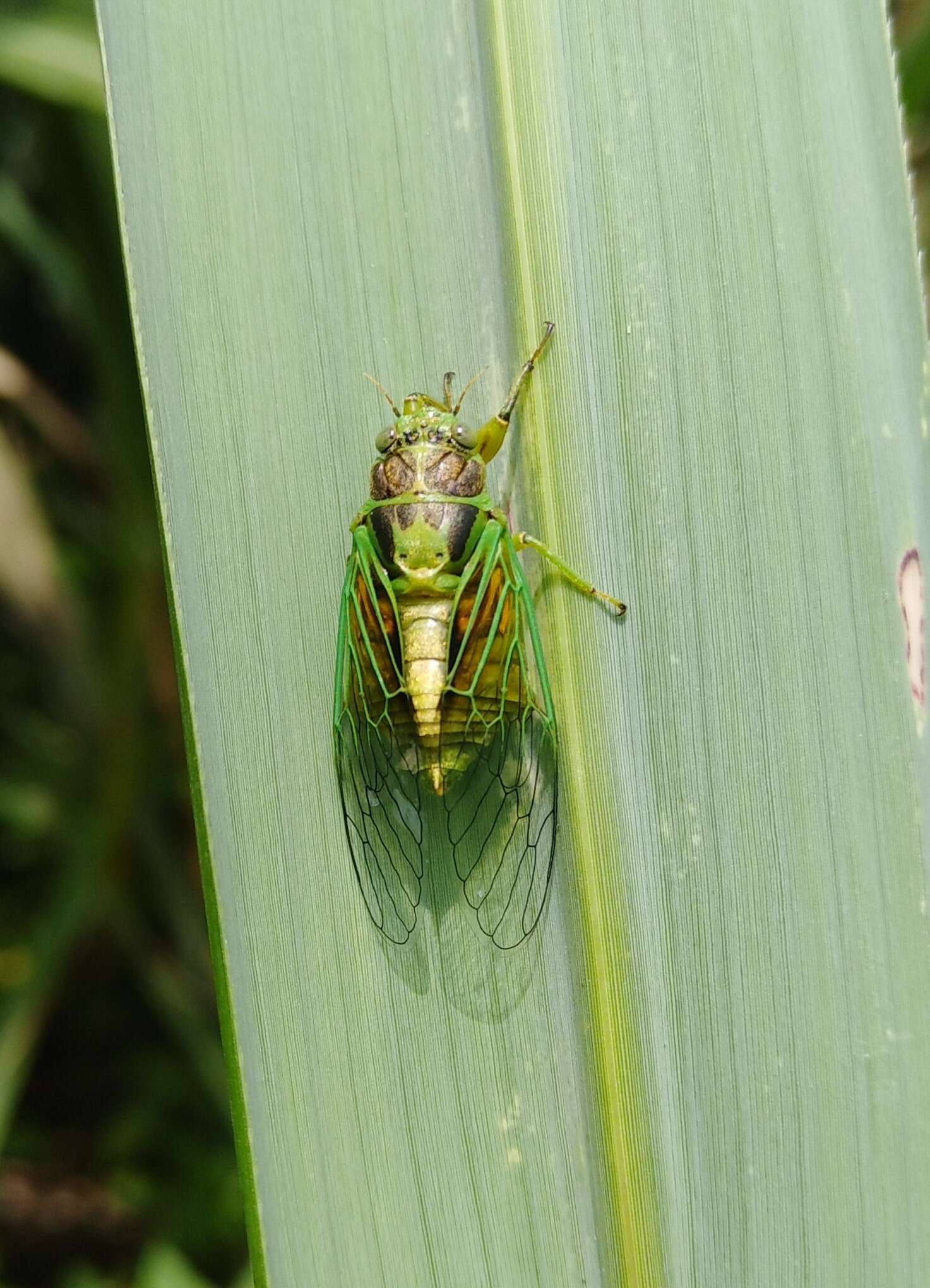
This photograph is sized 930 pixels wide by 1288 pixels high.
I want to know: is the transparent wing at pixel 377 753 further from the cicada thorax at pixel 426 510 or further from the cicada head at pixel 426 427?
the cicada head at pixel 426 427

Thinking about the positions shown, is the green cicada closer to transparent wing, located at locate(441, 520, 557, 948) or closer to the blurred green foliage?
transparent wing, located at locate(441, 520, 557, 948)

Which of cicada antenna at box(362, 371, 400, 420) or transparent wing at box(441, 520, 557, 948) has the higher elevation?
cicada antenna at box(362, 371, 400, 420)

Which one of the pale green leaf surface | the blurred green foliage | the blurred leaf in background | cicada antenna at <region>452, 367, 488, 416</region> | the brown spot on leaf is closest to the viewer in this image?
the pale green leaf surface

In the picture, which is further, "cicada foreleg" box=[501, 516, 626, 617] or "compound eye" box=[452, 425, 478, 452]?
"compound eye" box=[452, 425, 478, 452]

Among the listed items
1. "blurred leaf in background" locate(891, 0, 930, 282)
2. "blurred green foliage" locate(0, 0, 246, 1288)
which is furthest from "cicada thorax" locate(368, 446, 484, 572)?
"blurred leaf in background" locate(891, 0, 930, 282)

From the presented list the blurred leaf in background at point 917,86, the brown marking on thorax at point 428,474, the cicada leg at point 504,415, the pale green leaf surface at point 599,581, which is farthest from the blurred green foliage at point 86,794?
the blurred leaf in background at point 917,86

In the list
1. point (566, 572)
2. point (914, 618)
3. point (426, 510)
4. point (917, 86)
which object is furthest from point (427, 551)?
point (917, 86)

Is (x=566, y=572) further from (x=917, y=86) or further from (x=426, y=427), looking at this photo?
(x=917, y=86)
